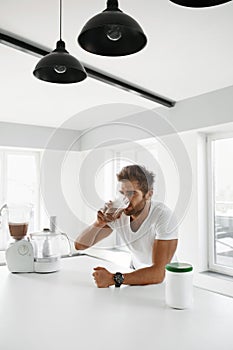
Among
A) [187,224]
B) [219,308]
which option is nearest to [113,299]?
[219,308]

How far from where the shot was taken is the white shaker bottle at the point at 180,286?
127 cm

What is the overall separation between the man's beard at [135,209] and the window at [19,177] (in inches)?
131

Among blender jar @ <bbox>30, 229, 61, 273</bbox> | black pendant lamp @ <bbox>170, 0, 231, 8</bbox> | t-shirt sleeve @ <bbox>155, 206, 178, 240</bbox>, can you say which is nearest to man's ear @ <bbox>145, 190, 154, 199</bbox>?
t-shirt sleeve @ <bbox>155, 206, 178, 240</bbox>

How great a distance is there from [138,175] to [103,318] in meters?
0.50

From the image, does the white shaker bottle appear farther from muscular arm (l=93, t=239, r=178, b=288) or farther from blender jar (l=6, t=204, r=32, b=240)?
blender jar (l=6, t=204, r=32, b=240)

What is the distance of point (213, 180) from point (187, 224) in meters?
0.49

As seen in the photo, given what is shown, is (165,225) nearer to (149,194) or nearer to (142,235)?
(142,235)

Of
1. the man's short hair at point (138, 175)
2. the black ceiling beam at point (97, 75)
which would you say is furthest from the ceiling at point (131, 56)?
the man's short hair at point (138, 175)

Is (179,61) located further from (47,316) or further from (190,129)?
(47,316)

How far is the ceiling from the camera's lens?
2.00 meters

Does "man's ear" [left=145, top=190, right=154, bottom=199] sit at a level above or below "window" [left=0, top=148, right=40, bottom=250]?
below

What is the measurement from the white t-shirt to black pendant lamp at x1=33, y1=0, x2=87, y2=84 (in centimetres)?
65

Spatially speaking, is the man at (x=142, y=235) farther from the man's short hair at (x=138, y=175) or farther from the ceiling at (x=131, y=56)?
the ceiling at (x=131, y=56)

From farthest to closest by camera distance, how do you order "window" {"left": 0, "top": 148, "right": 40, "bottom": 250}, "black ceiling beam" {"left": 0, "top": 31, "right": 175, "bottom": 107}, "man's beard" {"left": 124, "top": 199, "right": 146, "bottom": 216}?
1. "window" {"left": 0, "top": 148, "right": 40, "bottom": 250}
2. "black ceiling beam" {"left": 0, "top": 31, "right": 175, "bottom": 107}
3. "man's beard" {"left": 124, "top": 199, "right": 146, "bottom": 216}
